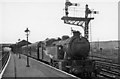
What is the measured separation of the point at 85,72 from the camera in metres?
15.4

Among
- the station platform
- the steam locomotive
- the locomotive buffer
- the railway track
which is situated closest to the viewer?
the station platform

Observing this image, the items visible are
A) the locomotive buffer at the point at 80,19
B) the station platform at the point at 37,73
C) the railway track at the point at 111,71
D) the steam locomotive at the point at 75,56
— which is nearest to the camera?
the station platform at the point at 37,73

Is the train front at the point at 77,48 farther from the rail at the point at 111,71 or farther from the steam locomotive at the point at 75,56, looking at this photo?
the rail at the point at 111,71

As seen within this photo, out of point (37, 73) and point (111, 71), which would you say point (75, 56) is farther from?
point (111, 71)

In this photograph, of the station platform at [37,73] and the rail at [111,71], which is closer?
the station platform at [37,73]

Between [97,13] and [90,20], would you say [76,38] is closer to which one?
[90,20]

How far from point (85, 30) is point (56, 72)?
469 inches

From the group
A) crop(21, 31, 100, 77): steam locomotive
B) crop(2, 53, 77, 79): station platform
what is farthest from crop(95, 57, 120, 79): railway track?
crop(2, 53, 77, 79): station platform

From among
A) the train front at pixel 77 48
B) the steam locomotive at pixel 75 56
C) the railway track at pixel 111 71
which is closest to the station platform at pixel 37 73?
the steam locomotive at pixel 75 56

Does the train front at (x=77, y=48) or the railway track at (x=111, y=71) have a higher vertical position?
the train front at (x=77, y=48)

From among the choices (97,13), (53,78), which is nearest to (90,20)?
(97,13)

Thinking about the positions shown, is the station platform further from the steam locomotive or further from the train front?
the train front

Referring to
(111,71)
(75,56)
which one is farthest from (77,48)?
(111,71)

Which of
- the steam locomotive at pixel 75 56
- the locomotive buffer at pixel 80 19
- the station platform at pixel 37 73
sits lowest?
the station platform at pixel 37 73
